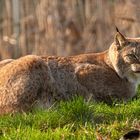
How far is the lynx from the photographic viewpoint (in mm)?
6953

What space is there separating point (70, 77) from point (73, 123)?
1728 millimetres

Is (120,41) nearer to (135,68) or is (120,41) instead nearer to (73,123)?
(135,68)

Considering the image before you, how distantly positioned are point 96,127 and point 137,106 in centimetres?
99

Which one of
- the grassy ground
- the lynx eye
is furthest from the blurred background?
the grassy ground

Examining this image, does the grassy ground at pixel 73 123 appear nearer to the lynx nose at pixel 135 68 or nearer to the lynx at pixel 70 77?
the lynx at pixel 70 77

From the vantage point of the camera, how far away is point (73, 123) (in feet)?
19.2

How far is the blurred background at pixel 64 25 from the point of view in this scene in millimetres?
12875

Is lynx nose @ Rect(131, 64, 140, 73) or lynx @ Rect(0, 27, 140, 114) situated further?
lynx nose @ Rect(131, 64, 140, 73)

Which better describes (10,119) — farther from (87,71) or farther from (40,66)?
(87,71)

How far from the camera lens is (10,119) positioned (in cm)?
607

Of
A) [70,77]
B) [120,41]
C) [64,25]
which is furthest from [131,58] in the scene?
[64,25]

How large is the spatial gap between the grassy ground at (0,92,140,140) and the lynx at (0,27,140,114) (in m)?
0.55

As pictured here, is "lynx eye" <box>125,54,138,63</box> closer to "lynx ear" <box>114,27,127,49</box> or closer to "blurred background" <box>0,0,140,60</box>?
"lynx ear" <box>114,27,127,49</box>

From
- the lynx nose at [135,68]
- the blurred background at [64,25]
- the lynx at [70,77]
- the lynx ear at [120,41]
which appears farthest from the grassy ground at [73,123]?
the blurred background at [64,25]
